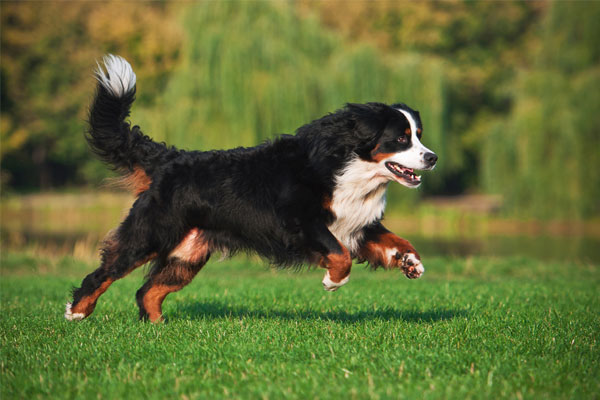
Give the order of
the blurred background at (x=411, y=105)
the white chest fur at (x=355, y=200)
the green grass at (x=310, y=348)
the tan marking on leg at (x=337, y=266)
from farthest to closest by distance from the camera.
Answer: the blurred background at (x=411, y=105) → the white chest fur at (x=355, y=200) → the tan marking on leg at (x=337, y=266) → the green grass at (x=310, y=348)

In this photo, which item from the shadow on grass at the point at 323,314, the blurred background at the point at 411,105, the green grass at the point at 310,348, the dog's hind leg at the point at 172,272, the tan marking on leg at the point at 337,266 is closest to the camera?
the green grass at the point at 310,348

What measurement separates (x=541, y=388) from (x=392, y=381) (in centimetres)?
88

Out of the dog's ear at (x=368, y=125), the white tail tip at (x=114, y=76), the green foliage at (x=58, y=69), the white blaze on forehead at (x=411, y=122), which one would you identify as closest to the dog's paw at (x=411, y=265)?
the dog's ear at (x=368, y=125)

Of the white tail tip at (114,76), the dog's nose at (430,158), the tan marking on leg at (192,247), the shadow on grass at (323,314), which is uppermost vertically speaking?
the white tail tip at (114,76)

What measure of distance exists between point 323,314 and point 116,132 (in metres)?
2.72

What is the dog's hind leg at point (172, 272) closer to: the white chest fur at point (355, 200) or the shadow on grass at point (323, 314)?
the shadow on grass at point (323, 314)

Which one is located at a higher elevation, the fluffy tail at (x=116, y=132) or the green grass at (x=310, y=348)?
the fluffy tail at (x=116, y=132)

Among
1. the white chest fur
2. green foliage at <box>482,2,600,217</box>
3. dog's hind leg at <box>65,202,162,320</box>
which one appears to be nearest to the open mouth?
the white chest fur

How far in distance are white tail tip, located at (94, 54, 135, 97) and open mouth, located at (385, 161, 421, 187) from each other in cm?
260

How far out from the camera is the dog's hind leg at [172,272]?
19.2ft

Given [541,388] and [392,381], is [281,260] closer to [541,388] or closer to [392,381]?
[392,381]

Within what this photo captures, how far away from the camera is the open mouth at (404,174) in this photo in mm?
5641

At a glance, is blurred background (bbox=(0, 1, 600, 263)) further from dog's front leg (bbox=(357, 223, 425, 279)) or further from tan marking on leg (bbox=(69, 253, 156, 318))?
dog's front leg (bbox=(357, 223, 425, 279))

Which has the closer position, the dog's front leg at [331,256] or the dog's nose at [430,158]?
the dog's front leg at [331,256]
